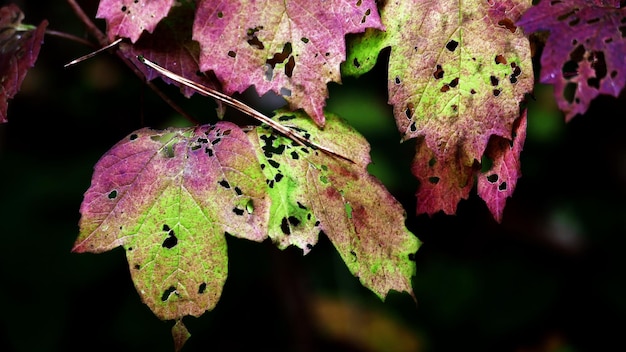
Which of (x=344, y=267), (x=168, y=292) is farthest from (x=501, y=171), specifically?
(x=344, y=267)

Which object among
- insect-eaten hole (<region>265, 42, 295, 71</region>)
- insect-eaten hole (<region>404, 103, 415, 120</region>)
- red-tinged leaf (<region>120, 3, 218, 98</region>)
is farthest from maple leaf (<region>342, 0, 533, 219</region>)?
red-tinged leaf (<region>120, 3, 218, 98</region>)

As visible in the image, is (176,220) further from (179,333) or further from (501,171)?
(501,171)

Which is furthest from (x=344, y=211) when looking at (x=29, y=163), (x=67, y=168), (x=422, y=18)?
(x=29, y=163)

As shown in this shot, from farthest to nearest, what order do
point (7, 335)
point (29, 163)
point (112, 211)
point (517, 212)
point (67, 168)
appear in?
point (517, 212) → point (29, 163) → point (67, 168) → point (7, 335) → point (112, 211)

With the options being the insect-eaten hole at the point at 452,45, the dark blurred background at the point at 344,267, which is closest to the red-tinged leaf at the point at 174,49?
the insect-eaten hole at the point at 452,45

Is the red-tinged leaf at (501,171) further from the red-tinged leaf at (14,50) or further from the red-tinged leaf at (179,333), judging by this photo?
the red-tinged leaf at (14,50)

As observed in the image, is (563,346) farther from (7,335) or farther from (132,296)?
(7,335)
